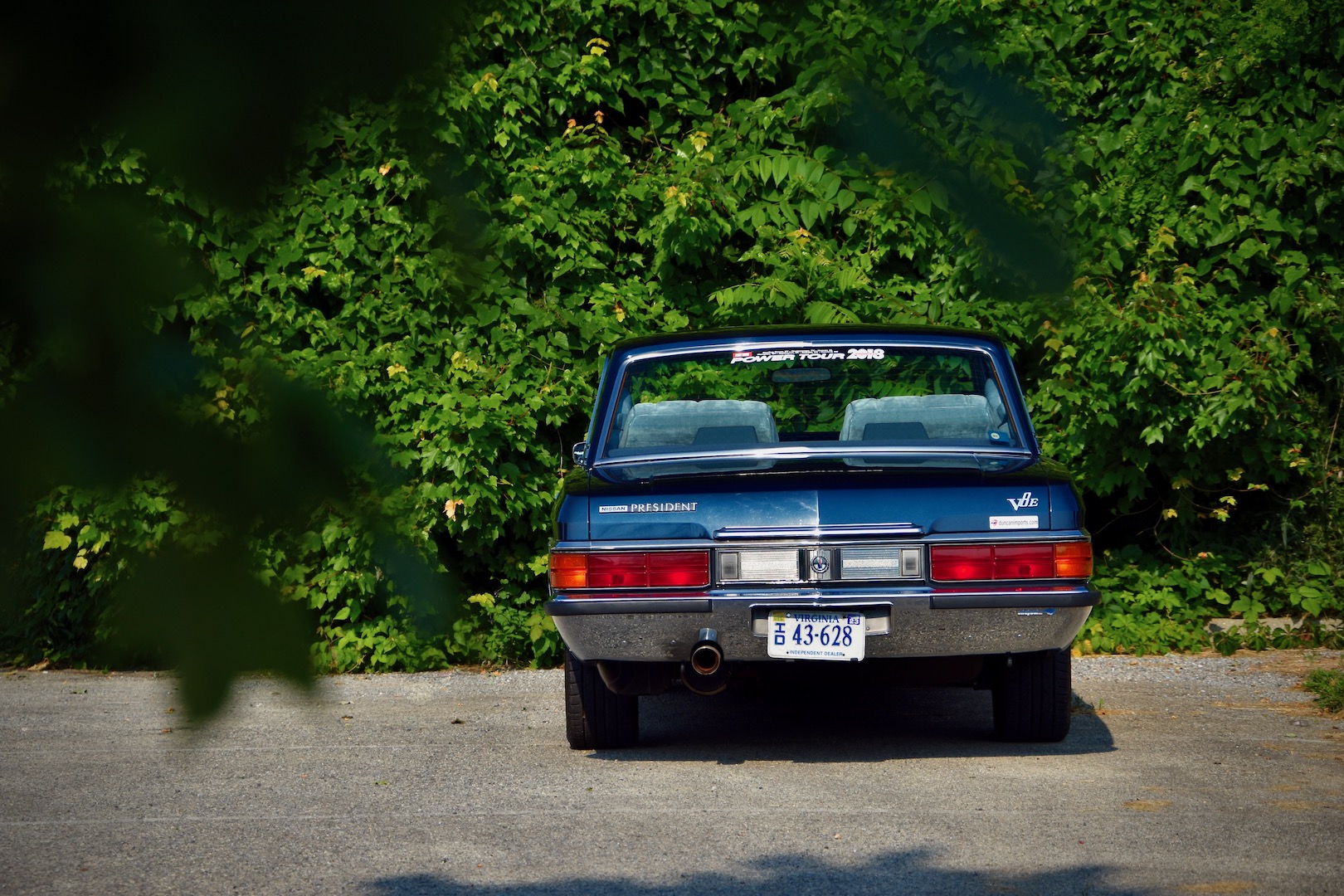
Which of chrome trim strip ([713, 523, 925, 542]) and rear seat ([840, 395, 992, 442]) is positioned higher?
rear seat ([840, 395, 992, 442])

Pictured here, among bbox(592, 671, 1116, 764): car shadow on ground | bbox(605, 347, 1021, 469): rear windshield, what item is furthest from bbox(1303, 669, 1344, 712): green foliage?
bbox(605, 347, 1021, 469): rear windshield

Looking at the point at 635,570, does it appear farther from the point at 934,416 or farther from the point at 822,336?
the point at 934,416

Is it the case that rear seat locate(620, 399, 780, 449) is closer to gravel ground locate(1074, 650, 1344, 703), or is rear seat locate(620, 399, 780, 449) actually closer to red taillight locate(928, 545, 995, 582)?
red taillight locate(928, 545, 995, 582)

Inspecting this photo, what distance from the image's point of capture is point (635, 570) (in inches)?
196

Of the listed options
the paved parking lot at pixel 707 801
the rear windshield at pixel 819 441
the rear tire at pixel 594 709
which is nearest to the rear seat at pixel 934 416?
the rear windshield at pixel 819 441

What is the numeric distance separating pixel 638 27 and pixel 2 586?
230 cm

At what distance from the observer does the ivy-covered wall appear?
1542mm

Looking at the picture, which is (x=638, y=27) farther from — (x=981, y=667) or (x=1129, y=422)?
(x=1129, y=422)

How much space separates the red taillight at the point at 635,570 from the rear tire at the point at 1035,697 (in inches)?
52.1

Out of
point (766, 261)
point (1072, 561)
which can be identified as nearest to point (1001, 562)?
point (1072, 561)

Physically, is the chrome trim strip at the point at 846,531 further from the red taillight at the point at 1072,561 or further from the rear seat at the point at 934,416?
the rear seat at the point at 934,416

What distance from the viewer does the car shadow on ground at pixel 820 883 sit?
367 cm

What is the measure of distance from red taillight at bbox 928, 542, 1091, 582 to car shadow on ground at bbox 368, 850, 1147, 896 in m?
1.25

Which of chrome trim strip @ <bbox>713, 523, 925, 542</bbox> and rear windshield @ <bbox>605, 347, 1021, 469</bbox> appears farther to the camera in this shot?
rear windshield @ <bbox>605, 347, 1021, 469</bbox>
